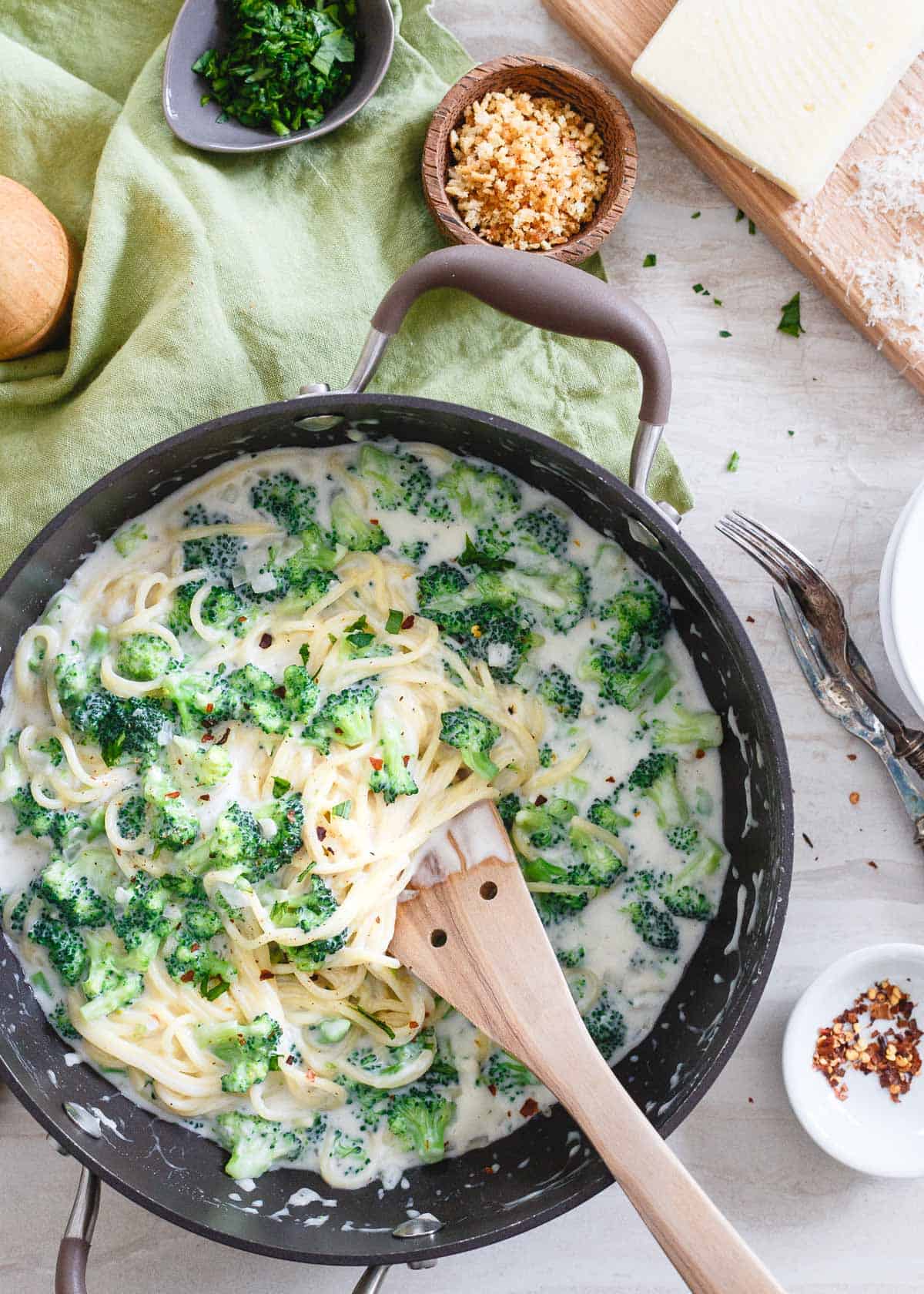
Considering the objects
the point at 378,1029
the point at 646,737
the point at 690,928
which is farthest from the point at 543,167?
the point at 378,1029

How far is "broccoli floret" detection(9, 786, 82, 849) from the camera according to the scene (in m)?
2.61

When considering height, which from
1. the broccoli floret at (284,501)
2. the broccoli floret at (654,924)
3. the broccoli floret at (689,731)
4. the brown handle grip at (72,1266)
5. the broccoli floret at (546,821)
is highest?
the broccoli floret at (689,731)

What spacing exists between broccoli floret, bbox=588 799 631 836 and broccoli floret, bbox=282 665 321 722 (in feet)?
2.39

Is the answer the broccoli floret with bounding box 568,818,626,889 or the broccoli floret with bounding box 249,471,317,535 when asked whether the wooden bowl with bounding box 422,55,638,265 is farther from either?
the broccoli floret with bounding box 568,818,626,889

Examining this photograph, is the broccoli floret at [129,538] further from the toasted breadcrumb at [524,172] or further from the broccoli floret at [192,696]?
the toasted breadcrumb at [524,172]

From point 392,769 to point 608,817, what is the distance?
0.54m

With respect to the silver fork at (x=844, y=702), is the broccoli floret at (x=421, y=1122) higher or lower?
lower

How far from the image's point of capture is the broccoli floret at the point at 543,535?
111 inches

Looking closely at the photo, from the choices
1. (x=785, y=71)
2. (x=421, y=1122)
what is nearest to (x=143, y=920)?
(x=421, y=1122)

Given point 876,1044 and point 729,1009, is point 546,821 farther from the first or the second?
point 876,1044

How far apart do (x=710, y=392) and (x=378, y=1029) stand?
6.19 feet

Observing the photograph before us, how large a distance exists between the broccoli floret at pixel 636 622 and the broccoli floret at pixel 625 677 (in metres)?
0.02

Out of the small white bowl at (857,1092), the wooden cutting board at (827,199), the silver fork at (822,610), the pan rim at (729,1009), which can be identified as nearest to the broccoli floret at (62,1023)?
the pan rim at (729,1009)

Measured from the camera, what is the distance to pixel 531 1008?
8.14 ft
